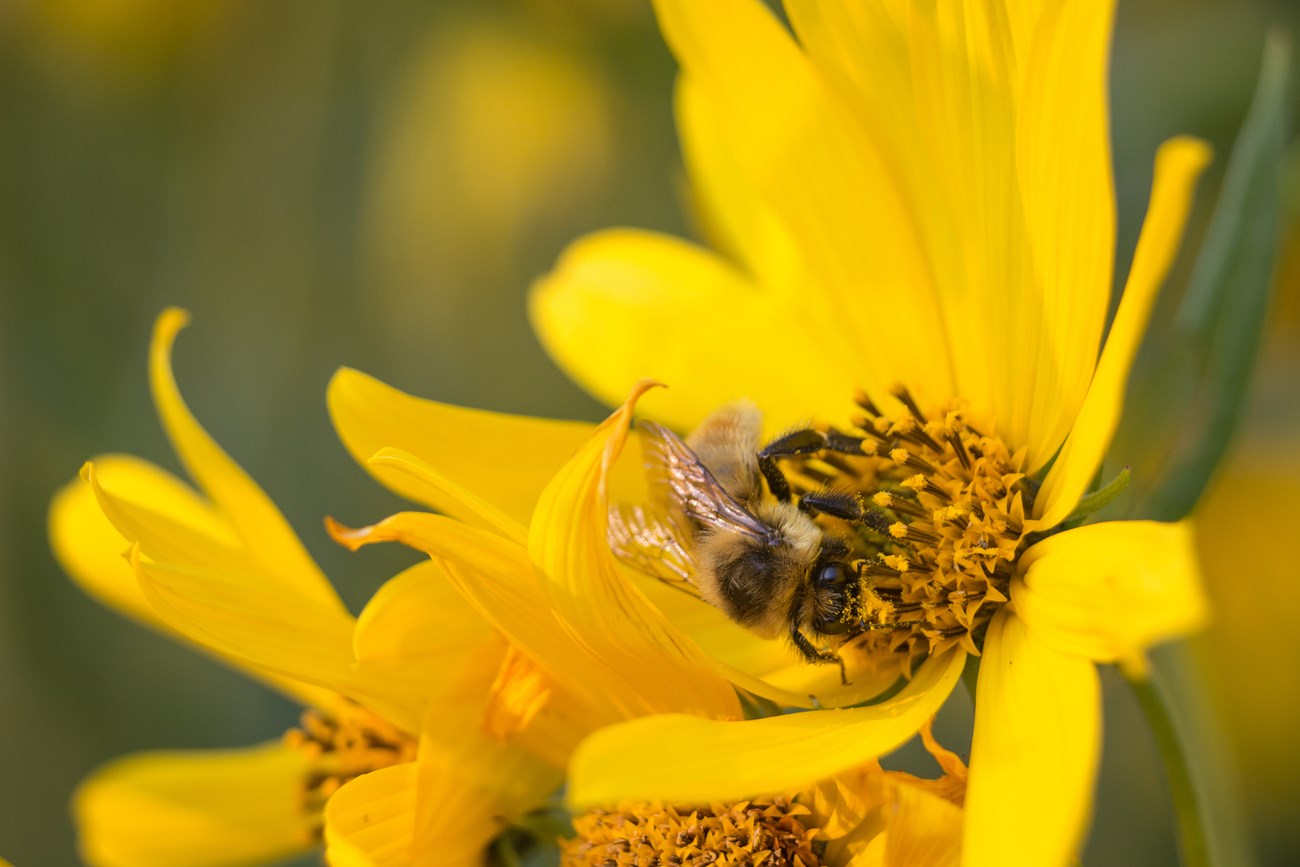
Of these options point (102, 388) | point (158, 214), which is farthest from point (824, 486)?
point (158, 214)

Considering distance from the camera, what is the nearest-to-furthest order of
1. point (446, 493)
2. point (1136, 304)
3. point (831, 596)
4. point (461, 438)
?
point (1136, 304)
point (446, 493)
point (831, 596)
point (461, 438)

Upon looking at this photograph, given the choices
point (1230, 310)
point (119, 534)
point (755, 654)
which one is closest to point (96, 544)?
point (119, 534)

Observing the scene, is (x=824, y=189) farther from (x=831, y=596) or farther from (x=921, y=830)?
(x=921, y=830)

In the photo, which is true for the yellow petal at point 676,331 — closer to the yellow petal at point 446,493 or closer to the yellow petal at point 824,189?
the yellow petal at point 824,189

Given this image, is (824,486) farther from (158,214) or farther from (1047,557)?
(158,214)

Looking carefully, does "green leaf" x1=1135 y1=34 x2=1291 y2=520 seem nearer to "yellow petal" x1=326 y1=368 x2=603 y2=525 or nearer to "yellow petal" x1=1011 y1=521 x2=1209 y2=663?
"yellow petal" x1=1011 y1=521 x2=1209 y2=663

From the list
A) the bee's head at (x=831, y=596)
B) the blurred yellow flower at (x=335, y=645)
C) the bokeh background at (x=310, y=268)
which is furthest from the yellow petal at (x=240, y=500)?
the bokeh background at (x=310, y=268)
